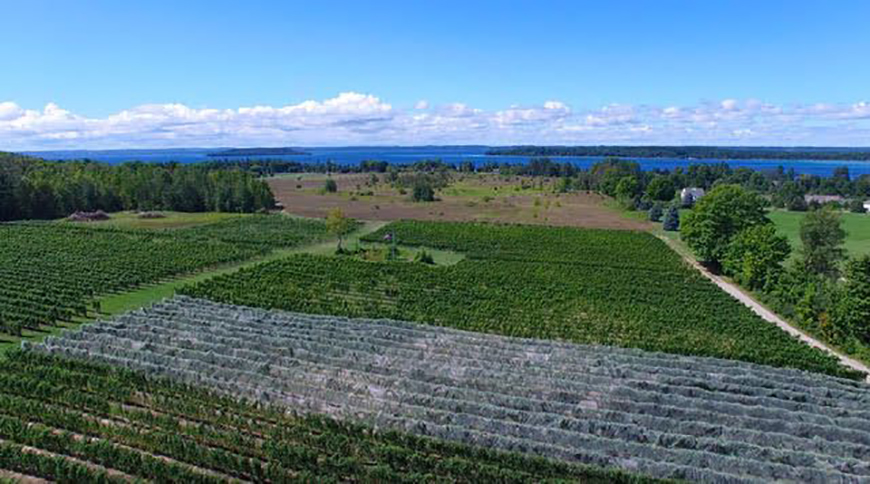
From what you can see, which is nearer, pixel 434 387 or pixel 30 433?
pixel 30 433

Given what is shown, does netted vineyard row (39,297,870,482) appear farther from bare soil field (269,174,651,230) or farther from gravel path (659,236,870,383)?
bare soil field (269,174,651,230)

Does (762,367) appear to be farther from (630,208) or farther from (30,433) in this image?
(630,208)

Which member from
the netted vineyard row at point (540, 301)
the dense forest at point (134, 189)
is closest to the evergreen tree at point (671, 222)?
the netted vineyard row at point (540, 301)

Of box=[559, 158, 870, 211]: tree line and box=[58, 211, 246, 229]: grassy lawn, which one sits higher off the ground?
box=[559, 158, 870, 211]: tree line

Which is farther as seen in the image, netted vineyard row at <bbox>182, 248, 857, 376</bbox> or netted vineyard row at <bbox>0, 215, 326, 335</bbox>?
netted vineyard row at <bbox>0, 215, 326, 335</bbox>

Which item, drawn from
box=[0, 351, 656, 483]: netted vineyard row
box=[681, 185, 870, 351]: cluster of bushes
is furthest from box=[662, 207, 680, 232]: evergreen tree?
box=[0, 351, 656, 483]: netted vineyard row

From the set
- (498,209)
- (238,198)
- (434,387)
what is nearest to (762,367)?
(434,387)
